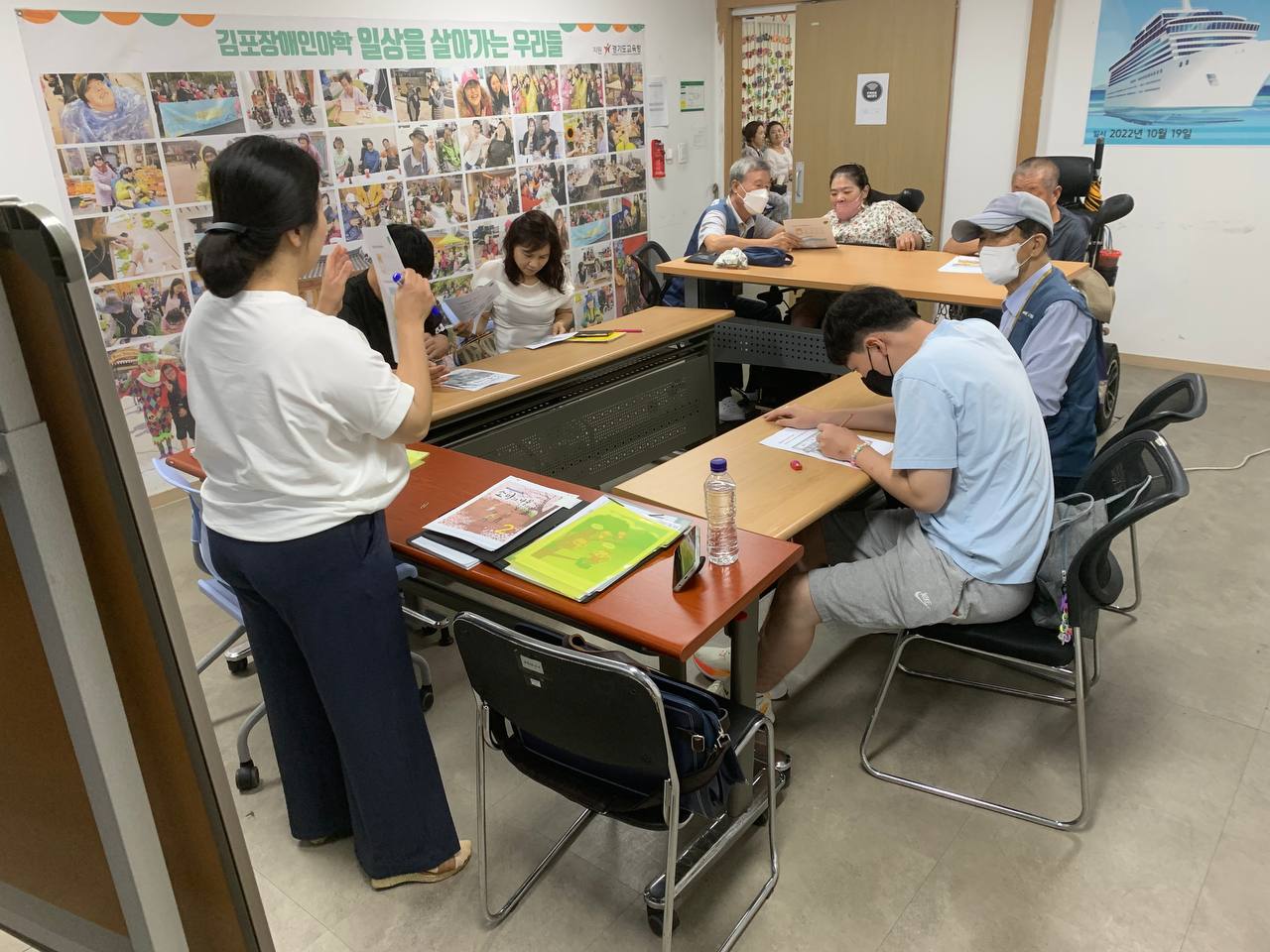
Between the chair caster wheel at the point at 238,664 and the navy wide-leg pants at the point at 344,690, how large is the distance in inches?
33.3

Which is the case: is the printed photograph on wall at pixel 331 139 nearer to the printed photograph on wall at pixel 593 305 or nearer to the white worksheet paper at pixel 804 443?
the printed photograph on wall at pixel 593 305

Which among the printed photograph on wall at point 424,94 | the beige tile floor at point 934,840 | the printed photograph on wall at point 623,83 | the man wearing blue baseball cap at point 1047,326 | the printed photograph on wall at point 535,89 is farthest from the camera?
the printed photograph on wall at point 623,83

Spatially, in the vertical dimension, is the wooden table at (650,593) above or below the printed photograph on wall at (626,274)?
above

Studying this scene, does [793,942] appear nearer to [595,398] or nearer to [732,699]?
[732,699]

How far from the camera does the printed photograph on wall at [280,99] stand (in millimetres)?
4195

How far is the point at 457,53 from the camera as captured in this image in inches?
199

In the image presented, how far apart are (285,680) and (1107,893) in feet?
5.90

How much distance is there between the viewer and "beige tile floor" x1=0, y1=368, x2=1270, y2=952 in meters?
1.92

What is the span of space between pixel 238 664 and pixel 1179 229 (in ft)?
17.2

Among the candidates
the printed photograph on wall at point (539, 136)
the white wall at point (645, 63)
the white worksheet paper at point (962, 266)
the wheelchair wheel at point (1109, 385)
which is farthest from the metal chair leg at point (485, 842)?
the printed photograph on wall at point (539, 136)

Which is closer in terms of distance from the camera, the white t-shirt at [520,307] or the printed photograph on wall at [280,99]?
the white t-shirt at [520,307]

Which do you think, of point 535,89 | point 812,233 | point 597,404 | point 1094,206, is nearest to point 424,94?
point 535,89

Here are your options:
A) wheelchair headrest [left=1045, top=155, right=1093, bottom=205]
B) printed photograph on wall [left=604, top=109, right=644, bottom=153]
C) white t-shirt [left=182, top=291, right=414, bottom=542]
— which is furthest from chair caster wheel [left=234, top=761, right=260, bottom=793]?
printed photograph on wall [left=604, top=109, right=644, bottom=153]

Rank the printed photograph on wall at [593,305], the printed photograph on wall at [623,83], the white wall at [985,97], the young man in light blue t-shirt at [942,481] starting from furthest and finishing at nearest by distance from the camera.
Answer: the printed photograph on wall at [593,305] → the printed photograph on wall at [623,83] → the white wall at [985,97] → the young man in light blue t-shirt at [942,481]
